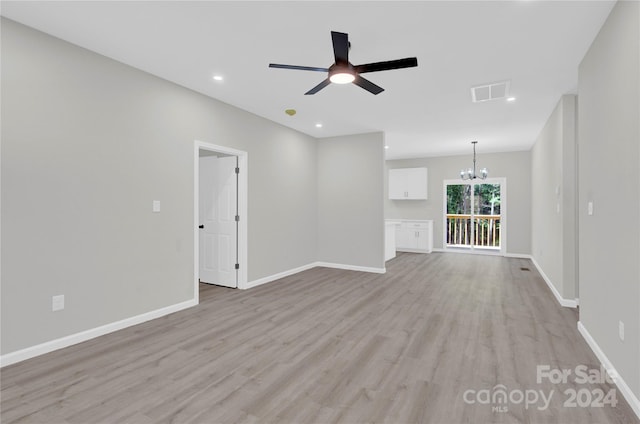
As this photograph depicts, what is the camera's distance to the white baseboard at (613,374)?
6.70 ft

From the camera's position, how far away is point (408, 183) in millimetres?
9617

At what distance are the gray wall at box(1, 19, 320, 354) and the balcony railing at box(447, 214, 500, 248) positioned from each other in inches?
289

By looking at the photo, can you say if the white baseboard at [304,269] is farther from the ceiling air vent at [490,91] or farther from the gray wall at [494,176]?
the gray wall at [494,176]

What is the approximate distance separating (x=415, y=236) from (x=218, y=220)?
19.4 feet

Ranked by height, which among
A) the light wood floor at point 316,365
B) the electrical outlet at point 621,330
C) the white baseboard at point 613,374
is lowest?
the light wood floor at point 316,365

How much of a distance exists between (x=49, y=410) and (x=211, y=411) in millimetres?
1045

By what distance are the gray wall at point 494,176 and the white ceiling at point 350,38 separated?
408cm

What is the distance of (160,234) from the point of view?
12.4ft

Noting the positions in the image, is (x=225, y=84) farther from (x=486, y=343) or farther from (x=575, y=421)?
(x=575, y=421)

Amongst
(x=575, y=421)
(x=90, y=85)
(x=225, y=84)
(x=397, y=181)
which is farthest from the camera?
(x=397, y=181)

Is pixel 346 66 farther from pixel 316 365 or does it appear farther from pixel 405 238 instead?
pixel 405 238

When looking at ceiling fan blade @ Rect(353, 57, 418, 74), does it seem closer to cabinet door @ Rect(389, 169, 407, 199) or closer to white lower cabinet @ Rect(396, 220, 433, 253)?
white lower cabinet @ Rect(396, 220, 433, 253)

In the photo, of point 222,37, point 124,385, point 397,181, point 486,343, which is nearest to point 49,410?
point 124,385

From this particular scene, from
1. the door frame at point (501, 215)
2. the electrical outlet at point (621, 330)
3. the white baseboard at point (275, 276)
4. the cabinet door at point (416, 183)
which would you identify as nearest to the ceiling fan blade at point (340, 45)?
the electrical outlet at point (621, 330)
